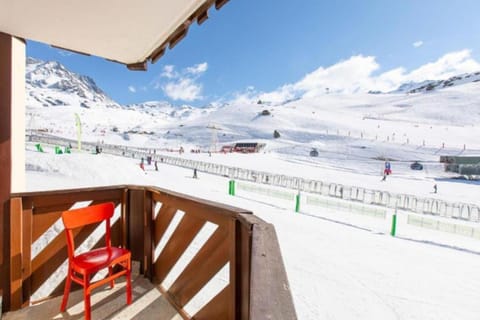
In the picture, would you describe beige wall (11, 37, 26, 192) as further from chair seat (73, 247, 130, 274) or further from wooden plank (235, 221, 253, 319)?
wooden plank (235, 221, 253, 319)

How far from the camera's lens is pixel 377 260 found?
21.2 feet

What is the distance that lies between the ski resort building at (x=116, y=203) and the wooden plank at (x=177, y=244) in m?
0.01

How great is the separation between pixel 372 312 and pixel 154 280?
12.2 feet

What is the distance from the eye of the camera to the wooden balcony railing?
4.72ft

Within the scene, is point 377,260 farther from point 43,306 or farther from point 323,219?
point 43,306

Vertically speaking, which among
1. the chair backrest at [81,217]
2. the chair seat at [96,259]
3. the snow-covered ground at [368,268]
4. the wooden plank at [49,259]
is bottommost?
the snow-covered ground at [368,268]

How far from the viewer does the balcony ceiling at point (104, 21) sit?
204 cm

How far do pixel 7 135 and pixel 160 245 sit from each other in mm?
1939

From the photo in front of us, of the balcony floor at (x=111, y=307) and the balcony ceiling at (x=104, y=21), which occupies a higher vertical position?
the balcony ceiling at (x=104, y=21)

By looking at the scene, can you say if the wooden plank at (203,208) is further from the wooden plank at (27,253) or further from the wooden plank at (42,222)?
the wooden plank at (27,253)

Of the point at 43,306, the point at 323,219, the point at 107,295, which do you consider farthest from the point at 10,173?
the point at 323,219

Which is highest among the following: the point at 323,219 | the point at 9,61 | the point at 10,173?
the point at 9,61

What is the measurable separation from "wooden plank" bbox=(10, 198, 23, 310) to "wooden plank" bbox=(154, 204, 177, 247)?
1252mm

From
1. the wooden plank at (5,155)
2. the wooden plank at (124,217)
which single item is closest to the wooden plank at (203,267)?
the wooden plank at (124,217)
